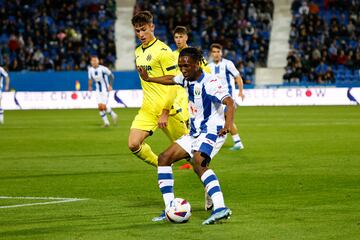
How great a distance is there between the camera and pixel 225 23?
4694 centimetres

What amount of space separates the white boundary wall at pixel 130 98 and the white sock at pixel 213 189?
30083mm

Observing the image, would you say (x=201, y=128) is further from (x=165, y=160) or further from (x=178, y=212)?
(x=178, y=212)

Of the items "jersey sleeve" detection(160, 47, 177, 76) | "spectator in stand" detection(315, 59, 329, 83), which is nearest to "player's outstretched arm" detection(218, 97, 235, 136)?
"jersey sleeve" detection(160, 47, 177, 76)

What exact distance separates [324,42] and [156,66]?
1316 inches

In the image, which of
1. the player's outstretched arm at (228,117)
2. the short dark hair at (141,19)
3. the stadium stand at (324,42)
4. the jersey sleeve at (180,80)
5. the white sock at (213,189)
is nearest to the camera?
the player's outstretched arm at (228,117)

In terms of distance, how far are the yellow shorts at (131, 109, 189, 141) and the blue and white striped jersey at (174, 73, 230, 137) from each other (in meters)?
2.57

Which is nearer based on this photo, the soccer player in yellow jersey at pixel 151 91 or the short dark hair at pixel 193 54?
the short dark hair at pixel 193 54

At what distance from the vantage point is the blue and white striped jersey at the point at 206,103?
30.6 feet

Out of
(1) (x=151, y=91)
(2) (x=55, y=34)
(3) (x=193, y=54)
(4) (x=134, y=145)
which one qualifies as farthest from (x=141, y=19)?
(2) (x=55, y=34)

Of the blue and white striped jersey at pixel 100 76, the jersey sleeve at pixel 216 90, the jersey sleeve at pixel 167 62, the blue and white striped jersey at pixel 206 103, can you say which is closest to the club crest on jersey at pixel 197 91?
the blue and white striped jersey at pixel 206 103

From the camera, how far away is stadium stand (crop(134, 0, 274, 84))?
45.7 m

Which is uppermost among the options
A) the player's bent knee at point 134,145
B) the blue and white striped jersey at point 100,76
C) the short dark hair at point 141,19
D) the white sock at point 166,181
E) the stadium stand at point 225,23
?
the short dark hair at point 141,19

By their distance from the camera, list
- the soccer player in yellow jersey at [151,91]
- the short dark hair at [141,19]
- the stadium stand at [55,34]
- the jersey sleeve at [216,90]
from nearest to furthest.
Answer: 1. the jersey sleeve at [216,90]
2. the short dark hair at [141,19]
3. the soccer player in yellow jersey at [151,91]
4. the stadium stand at [55,34]

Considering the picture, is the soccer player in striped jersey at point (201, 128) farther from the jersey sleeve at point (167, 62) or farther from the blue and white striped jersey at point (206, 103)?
the jersey sleeve at point (167, 62)
